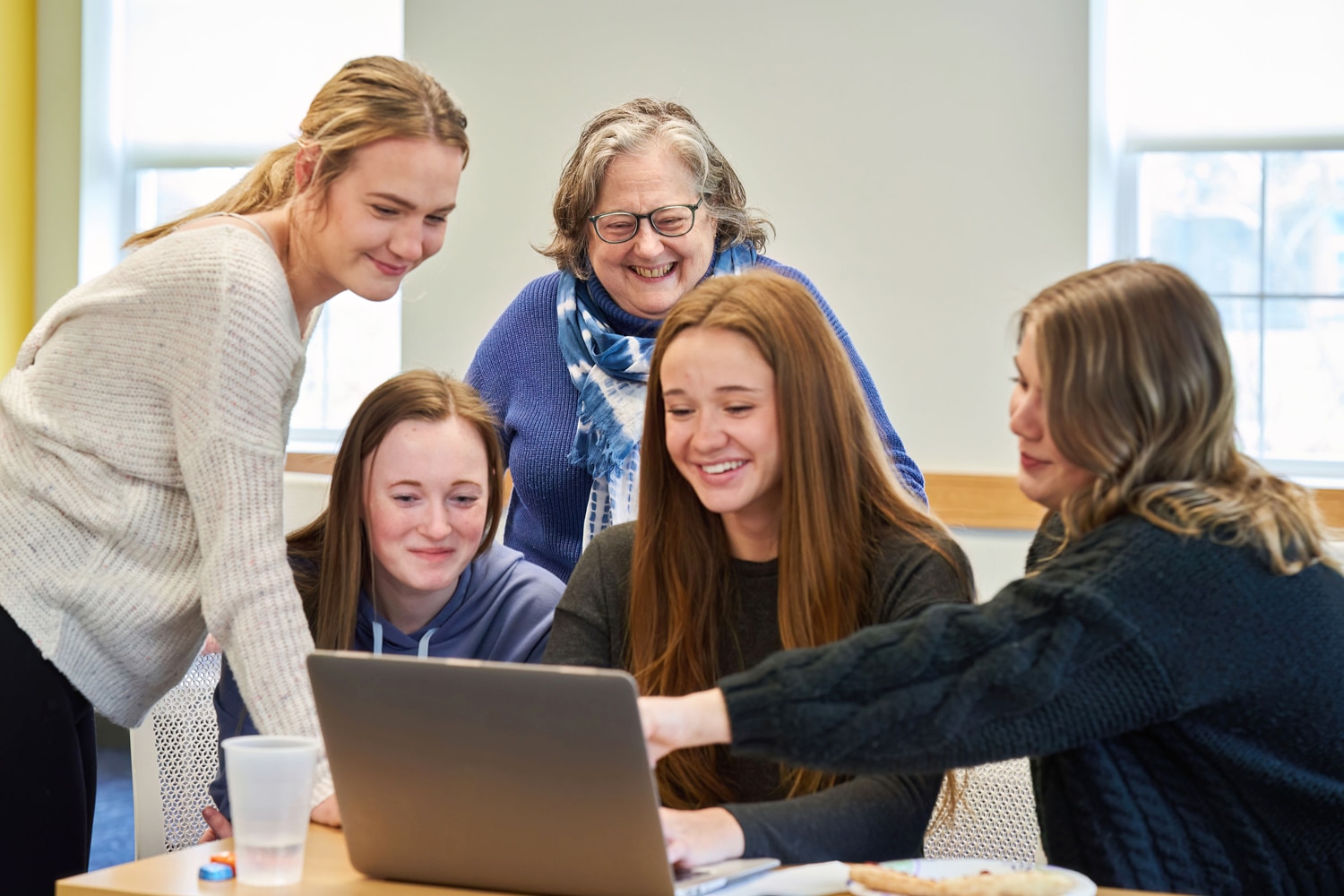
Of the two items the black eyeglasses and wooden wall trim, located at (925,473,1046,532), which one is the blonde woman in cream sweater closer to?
the black eyeglasses

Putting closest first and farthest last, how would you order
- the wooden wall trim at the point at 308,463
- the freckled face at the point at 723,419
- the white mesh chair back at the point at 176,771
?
the freckled face at the point at 723,419 < the white mesh chair back at the point at 176,771 < the wooden wall trim at the point at 308,463

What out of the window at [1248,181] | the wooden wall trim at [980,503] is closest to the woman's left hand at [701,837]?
the wooden wall trim at [980,503]

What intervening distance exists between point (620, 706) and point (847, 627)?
1.68 ft

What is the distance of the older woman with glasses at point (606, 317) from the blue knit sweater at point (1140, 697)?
2.78ft

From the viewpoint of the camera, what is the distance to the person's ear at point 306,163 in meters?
1.58

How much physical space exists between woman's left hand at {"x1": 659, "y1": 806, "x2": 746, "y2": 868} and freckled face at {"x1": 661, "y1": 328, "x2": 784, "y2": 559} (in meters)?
0.38

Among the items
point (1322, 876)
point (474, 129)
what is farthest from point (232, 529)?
point (474, 129)

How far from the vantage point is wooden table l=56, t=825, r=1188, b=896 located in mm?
1135

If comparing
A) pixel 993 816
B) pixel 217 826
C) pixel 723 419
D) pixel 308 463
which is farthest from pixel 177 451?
pixel 308 463

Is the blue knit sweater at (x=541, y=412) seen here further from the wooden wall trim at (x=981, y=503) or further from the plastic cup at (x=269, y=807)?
the wooden wall trim at (x=981, y=503)

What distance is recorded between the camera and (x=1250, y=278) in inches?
137

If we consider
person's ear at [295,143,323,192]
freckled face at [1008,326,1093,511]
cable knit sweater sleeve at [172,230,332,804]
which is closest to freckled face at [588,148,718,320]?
person's ear at [295,143,323,192]

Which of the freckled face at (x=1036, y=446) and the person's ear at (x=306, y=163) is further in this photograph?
the person's ear at (x=306, y=163)

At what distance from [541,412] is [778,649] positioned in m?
0.79
